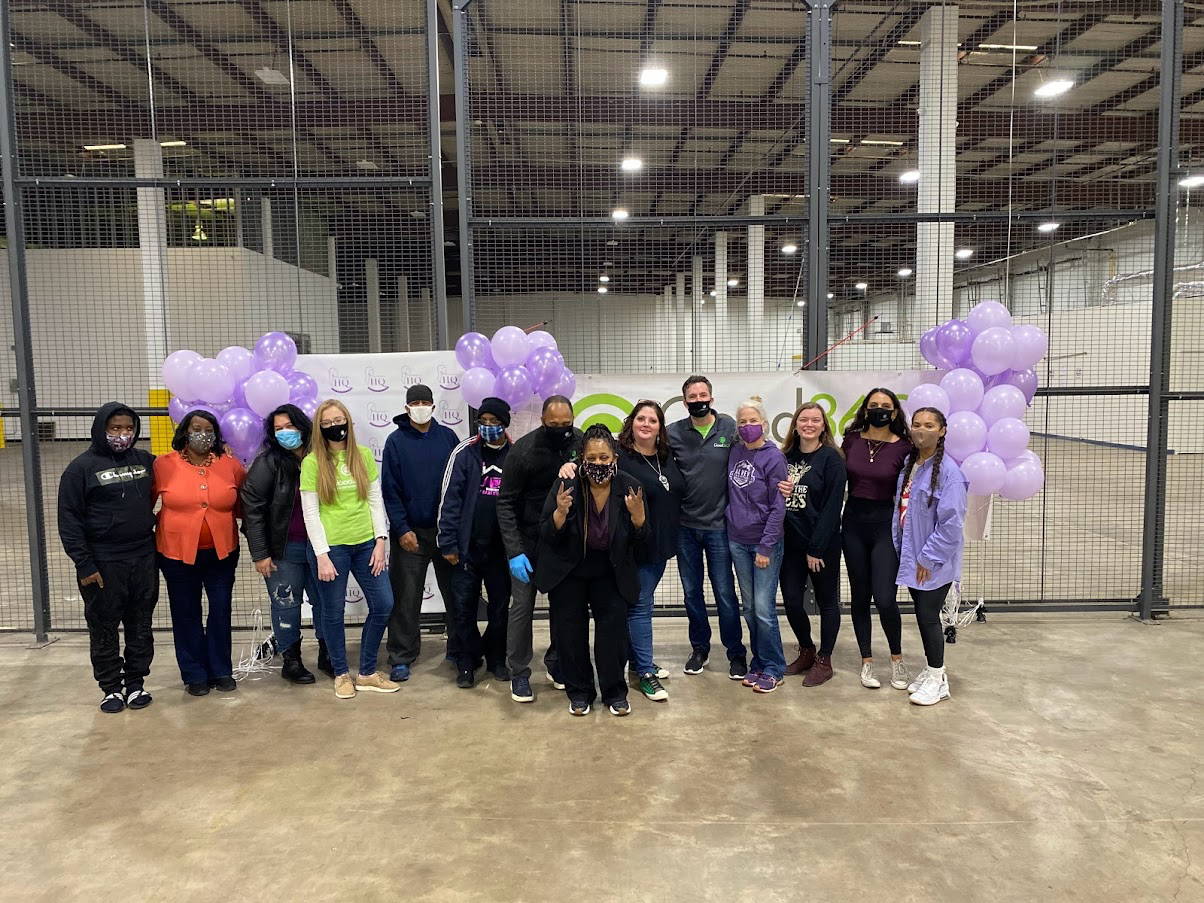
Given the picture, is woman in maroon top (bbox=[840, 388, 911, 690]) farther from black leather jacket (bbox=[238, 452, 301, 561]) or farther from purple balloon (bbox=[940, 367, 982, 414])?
black leather jacket (bbox=[238, 452, 301, 561])

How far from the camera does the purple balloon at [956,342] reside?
496 cm

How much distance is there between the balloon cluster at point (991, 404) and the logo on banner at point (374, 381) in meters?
3.39

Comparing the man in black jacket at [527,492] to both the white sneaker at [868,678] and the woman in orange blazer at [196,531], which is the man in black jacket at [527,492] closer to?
the woman in orange blazer at [196,531]

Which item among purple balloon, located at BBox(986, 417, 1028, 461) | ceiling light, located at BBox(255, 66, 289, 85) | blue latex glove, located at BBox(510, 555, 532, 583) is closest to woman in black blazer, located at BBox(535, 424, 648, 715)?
blue latex glove, located at BBox(510, 555, 532, 583)

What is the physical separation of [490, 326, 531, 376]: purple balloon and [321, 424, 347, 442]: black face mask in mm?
1056

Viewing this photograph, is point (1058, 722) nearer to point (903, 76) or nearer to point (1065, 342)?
point (903, 76)

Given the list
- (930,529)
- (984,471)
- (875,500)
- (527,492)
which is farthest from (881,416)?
(527,492)

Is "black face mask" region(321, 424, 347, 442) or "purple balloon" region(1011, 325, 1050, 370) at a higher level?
"purple balloon" region(1011, 325, 1050, 370)

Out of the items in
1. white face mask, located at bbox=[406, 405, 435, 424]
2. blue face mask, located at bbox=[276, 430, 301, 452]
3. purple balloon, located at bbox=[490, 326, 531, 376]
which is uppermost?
purple balloon, located at bbox=[490, 326, 531, 376]

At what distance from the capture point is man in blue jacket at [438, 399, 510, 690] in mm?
4293

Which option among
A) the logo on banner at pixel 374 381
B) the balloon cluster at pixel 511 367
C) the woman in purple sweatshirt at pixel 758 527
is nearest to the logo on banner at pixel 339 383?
the logo on banner at pixel 374 381

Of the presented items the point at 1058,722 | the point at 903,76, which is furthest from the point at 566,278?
the point at 1058,722

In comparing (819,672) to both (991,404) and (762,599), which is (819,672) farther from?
(991,404)

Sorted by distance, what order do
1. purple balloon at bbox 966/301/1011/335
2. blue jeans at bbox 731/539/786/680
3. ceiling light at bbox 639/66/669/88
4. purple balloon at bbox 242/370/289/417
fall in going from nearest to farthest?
blue jeans at bbox 731/539/786/680 → purple balloon at bbox 242/370/289/417 → purple balloon at bbox 966/301/1011/335 → ceiling light at bbox 639/66/669/88
